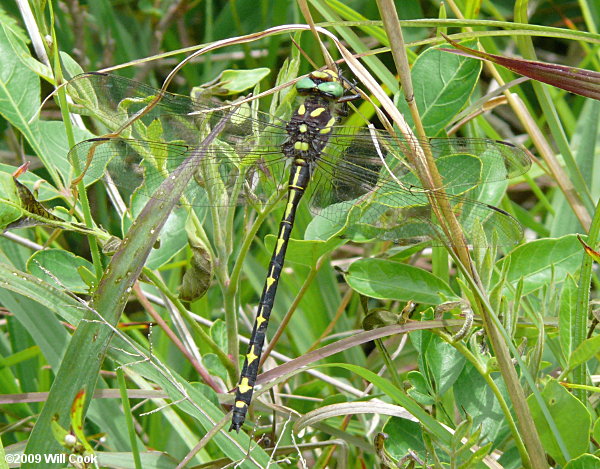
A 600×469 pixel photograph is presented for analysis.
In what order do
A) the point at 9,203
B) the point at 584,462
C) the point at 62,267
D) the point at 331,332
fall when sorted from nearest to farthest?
the point at 584,462, the point at 9,203, the point at 62,267, the point at 331,332

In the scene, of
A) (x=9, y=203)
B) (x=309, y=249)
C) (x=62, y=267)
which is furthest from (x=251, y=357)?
(x=9, y=203)

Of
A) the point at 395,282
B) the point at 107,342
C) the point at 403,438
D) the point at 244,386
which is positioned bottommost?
the point at 403,438

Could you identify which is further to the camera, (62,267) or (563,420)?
(62,267)

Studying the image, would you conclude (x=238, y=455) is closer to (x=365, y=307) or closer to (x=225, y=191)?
(x=365, y=307)

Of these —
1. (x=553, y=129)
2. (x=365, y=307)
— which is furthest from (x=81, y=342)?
(x=553, y=129)

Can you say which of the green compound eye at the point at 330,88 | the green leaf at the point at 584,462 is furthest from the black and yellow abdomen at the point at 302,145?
the green leaf at the point at 584,462

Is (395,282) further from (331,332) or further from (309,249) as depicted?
(331,332)

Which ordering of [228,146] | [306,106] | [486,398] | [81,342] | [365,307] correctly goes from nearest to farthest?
1. [81,342]
2. [486,398]
3. [365,307]
4. [228,146]
5. [306,106]
